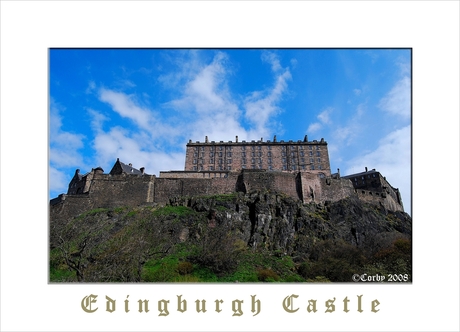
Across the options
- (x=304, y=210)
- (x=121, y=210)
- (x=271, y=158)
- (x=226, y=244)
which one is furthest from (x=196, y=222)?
(x=271, y=158)

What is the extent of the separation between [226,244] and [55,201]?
59.2 ft

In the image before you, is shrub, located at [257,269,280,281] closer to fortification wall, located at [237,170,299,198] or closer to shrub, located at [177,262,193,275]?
shrub, located at [177,262,193,275]

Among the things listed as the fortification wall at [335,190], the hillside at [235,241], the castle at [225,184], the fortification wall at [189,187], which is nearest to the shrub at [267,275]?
the hillside at [235,241]

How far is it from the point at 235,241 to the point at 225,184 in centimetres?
1251

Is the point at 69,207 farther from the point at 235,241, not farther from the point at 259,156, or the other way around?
the point at 259,156

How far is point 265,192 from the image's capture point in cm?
3397

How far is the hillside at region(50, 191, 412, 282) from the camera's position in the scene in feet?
55.8

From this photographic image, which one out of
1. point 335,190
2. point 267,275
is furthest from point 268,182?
point 267,275

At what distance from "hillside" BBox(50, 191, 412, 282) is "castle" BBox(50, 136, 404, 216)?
6.30 feet

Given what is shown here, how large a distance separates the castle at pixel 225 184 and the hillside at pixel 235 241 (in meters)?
1.92

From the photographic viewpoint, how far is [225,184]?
37.1m
